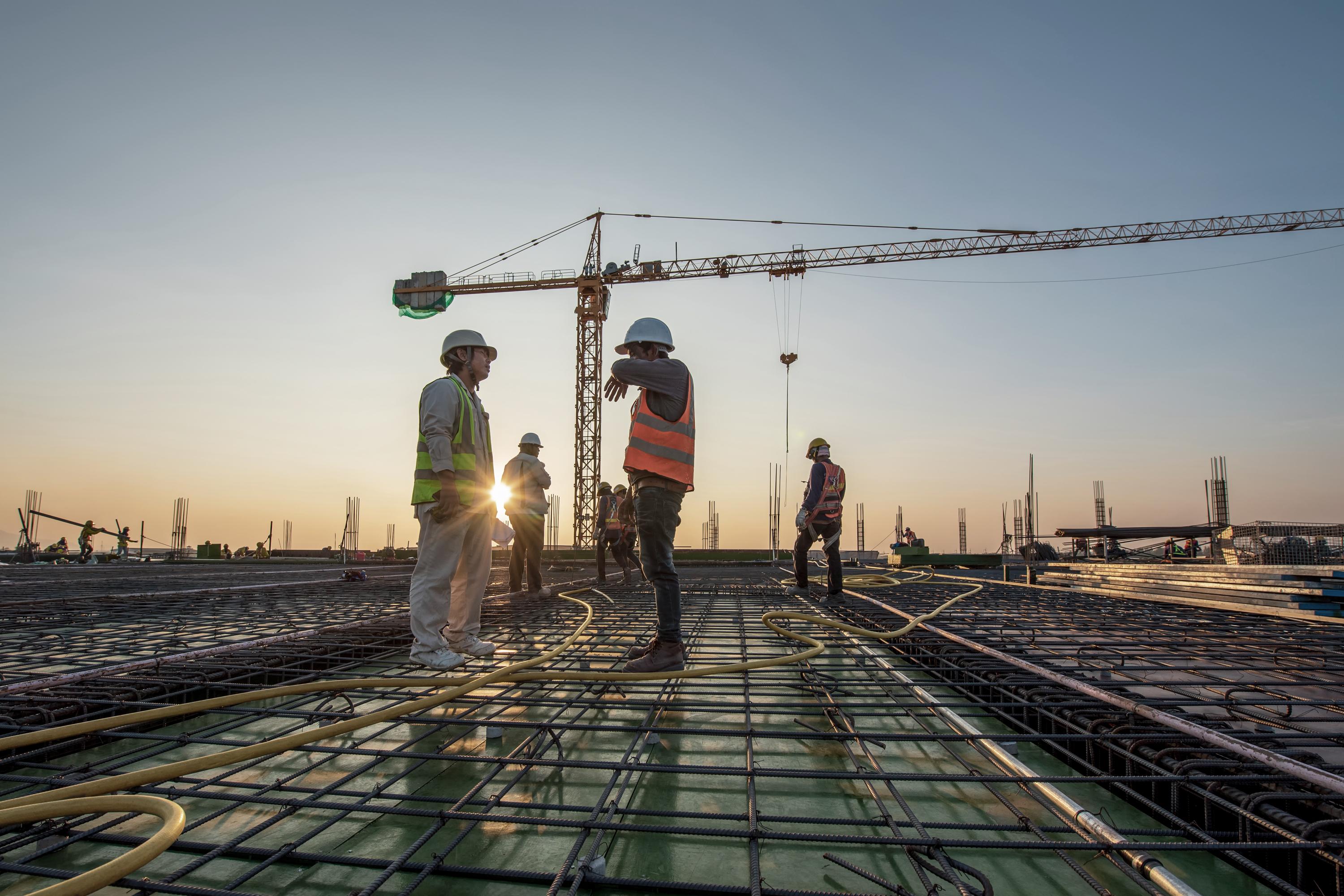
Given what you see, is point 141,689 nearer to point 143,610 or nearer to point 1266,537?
point 143,610

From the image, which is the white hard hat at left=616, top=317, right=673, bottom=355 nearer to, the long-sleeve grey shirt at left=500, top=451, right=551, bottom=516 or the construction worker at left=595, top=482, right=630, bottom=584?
the long-sleeve grey shirt at left=500, top=451, right=551, bottom=516

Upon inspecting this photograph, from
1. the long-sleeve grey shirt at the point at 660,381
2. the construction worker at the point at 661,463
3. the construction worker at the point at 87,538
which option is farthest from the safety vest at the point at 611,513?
the construction worker at the point at 87,538

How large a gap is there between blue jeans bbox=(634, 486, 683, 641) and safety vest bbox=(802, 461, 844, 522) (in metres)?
3.84

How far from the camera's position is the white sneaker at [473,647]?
11.2 ft

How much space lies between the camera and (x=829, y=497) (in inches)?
265

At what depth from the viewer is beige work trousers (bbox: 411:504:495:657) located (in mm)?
3307

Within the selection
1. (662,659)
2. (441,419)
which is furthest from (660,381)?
(662,659)

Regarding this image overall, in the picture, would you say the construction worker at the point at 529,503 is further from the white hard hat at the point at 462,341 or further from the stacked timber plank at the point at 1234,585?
the stacked timber plank at the point at 1234,585

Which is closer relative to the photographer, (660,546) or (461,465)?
(660,546)

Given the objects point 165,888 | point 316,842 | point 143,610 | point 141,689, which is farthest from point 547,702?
point 143,610

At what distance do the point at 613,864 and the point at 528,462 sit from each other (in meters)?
5.42

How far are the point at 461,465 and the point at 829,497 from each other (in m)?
4.38

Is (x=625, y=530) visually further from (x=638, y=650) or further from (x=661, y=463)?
(x=661, y=463)

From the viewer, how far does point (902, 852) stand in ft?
5.11
